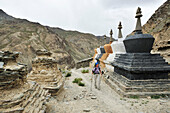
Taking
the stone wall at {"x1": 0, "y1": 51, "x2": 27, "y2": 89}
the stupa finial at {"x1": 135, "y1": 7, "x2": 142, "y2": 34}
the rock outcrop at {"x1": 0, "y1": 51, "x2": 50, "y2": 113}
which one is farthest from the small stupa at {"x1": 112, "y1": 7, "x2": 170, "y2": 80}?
the stone wall at {"x1": 0, "y1": 51, "x2": 27, "y2": 89}

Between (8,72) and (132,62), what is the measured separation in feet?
14.0

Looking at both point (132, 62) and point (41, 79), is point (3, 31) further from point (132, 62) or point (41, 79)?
point (132, 62)

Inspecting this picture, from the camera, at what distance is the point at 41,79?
14.2 ft

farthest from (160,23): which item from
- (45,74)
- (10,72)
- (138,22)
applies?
(10,72)

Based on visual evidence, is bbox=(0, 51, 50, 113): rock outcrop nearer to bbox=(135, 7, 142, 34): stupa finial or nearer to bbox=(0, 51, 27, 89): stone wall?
bbox=(0, 51, 27, 89): stone wall

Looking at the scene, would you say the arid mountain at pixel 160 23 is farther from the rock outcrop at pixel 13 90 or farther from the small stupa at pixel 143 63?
the rock outcrop at pixel 13 90

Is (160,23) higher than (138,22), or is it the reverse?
(160,23)

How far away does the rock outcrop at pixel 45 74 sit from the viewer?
13.7 feet

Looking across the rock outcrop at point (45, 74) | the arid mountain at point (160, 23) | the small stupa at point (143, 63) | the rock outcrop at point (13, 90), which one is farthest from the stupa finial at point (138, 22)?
the arid mountain at point (160, 23)

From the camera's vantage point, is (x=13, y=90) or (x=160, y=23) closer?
(x=13, y=90)

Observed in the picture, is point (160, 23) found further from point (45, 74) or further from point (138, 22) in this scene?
point (45, 74)

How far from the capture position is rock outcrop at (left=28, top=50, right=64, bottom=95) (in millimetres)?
4164

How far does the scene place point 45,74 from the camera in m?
4.45

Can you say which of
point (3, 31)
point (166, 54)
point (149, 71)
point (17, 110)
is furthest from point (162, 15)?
point (3, 31)
